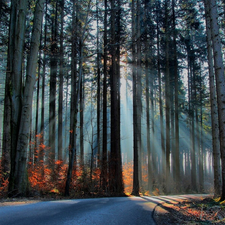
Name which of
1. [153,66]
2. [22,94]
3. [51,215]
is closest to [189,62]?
[153,66]

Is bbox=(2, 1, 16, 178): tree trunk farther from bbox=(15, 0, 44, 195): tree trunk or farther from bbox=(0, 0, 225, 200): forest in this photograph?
bbox=(15, 0, 44, 195): tree trunk

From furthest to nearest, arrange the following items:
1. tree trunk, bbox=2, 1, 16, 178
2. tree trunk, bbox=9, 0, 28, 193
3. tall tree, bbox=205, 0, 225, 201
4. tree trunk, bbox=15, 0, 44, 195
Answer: tree trunk, bbox=2, 1, 16, 178
tree trunk, bbox=9, 0, 28, 193
tree trunk, bbox=15, 0, 44, 195
tall tree, bbox=205, 0, 225, 201

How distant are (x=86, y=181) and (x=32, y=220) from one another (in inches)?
356

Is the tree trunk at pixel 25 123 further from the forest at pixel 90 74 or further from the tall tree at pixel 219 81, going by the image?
the tall tree at pixel 219 81

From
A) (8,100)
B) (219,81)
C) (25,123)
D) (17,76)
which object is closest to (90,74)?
(8,100)

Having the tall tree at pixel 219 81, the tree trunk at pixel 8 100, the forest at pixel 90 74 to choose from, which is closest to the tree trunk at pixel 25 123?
the forest at pixel 90 74

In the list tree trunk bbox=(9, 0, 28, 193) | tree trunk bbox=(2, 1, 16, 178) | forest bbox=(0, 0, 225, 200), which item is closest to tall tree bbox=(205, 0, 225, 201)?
forest bbox=(0, 0, 225, 200)

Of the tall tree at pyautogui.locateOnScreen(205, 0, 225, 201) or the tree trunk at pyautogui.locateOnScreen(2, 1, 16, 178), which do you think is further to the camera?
the tree trunk at pyautogui.locateOnScreen(2, 1, 16, 178)

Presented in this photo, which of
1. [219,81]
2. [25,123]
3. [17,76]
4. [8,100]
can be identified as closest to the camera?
[219,81]

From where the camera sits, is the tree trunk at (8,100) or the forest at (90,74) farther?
the tree trunk at (8,100)

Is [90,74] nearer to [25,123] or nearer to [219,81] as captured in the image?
[25,123]

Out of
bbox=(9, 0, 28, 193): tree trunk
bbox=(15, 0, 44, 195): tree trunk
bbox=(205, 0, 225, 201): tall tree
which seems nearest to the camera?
bbox=(205, 0, 225, 201): tall tree

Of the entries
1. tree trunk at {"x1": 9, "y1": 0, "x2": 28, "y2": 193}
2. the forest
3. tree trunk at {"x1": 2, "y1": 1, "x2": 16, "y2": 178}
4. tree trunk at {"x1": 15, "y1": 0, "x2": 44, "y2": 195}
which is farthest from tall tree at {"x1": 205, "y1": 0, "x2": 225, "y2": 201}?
tree trunk at {"x1": 2, "y1": 1, "x2": 16, "y2": 178}

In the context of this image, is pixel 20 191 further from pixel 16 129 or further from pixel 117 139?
pixel 117 139
